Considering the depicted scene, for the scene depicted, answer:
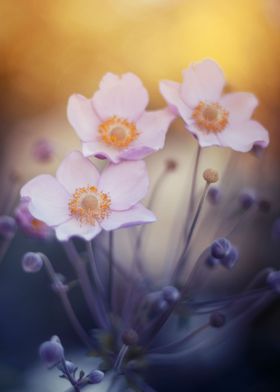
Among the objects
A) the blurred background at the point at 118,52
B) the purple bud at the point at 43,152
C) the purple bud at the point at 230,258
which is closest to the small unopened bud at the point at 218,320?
the purple bud at the point at 230,258

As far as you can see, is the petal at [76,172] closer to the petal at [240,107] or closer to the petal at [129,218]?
the petal at [129,218]

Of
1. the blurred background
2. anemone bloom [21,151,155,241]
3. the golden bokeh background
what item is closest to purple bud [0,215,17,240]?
anemone bloom [21,151,155,241]

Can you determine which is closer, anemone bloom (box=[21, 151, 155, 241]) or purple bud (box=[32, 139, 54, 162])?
anemone bloom (box=[21, 151, 155, 241])

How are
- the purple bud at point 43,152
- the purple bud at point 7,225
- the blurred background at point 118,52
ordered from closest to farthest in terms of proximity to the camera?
the purple bud at point 7,225, the purple bud at point 43,152, the blurred background at point 118,52

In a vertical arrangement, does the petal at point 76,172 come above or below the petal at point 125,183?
above

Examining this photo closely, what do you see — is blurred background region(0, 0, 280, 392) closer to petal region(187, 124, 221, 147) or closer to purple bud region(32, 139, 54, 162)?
purple bud region(32, 139, 54, 162)

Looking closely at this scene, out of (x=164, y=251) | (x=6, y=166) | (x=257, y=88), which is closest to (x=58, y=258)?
(x=164, y=251)
